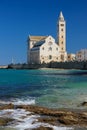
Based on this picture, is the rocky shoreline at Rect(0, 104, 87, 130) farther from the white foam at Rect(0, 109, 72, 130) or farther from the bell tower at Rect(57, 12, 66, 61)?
the bell tower at Rect(57, 12, 66, 61)

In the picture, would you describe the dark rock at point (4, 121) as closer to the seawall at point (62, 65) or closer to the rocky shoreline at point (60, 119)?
the rocky shoreline at point (60, 119)

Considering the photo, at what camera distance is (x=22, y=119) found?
43.2ft

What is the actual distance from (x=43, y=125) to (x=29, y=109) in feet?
11.4

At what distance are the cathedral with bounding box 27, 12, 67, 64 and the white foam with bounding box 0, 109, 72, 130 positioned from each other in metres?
110

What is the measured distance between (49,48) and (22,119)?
113950 mm

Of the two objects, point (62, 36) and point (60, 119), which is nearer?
point (60, 119)

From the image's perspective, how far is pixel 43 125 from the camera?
39.4 feet

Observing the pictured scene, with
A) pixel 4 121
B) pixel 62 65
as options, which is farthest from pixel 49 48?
pixel 4 121

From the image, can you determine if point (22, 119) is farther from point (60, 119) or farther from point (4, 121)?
point (60, 119)

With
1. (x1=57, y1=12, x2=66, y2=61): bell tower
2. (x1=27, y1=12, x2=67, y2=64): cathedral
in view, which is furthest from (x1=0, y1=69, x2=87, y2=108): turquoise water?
(x1=57, y1=12, x2=66, y2=61): bell tower

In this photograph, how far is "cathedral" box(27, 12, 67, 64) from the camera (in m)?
126

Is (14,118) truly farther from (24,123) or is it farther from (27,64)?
(27,64)

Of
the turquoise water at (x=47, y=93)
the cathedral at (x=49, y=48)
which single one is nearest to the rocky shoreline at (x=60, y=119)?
the turquoise water at (x=47, y=93)

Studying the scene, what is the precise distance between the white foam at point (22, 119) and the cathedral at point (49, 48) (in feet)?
360
